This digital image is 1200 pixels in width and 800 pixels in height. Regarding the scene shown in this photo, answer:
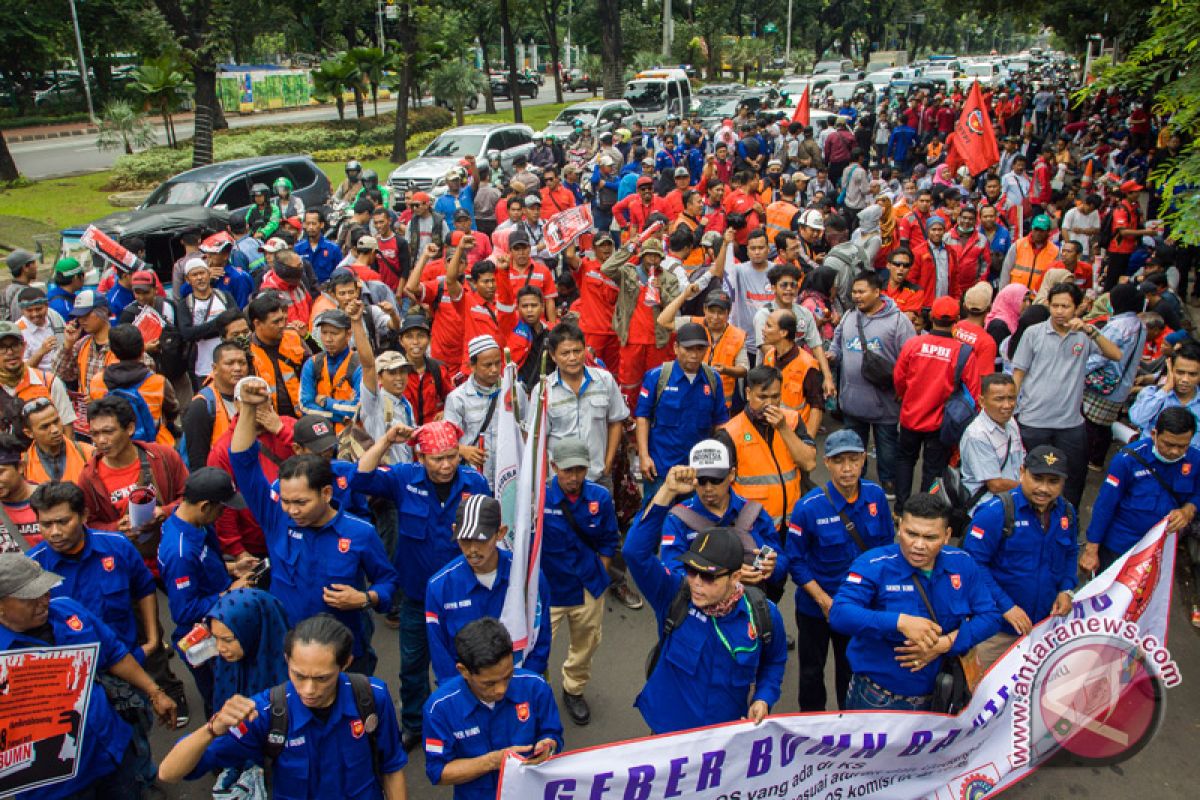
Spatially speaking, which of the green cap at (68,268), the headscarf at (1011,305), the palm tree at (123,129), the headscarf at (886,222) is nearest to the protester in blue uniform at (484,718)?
the headscarf at (1011,305)

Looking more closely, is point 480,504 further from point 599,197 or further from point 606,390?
point 599,197

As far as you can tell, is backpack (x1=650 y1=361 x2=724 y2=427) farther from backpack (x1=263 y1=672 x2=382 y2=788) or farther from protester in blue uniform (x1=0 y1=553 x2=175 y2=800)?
protester in blue uniform (x1=0 y1=553 x2=175 y2=800)

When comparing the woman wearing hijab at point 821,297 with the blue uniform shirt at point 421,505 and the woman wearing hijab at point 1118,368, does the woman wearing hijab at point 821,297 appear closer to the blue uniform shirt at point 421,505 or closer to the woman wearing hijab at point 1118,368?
the woman wearing hijab at point 1118,368

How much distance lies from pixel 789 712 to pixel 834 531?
1473mm

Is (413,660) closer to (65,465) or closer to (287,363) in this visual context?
(65,465)

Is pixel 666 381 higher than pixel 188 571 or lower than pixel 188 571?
higher

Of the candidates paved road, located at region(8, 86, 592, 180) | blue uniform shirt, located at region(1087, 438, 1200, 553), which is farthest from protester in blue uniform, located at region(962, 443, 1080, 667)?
paved road, located at region(8, 86, 592, 180)

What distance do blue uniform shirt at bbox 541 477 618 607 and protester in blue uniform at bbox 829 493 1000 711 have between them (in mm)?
1356

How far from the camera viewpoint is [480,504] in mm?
4035

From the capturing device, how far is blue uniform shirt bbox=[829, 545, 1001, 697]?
404 cm

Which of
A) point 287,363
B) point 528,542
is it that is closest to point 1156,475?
point 528,542

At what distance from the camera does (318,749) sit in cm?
340

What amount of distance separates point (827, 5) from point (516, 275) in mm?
62576

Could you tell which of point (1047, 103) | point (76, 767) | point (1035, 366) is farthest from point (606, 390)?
point (1047, 103)
